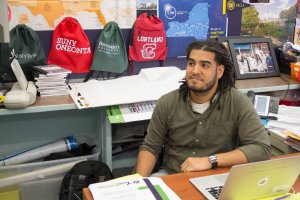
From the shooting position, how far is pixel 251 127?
1785mm

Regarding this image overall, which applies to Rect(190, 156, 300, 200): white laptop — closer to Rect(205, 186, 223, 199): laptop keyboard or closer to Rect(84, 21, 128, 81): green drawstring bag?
Rect(205, 186, 223, 199): laptop keyboard

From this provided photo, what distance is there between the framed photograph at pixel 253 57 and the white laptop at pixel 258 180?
167cm

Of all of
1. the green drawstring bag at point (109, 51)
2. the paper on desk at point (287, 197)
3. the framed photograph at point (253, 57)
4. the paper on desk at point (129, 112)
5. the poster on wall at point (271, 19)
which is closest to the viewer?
the paper on desk at point (287, 197)

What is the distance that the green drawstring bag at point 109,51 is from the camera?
2.69 metres

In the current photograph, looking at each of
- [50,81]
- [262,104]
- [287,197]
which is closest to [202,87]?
[287,197]

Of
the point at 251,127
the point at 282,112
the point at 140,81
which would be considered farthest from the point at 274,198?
the point at 140,81

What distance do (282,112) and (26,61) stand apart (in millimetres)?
1837

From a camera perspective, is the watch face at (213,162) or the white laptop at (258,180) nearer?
the white laptop at (258,180)

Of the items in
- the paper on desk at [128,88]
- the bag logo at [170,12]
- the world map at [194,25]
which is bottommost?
the paper on desk at [128,88]

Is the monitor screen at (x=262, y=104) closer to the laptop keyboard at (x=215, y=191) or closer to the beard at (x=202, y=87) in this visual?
the beard at (x=202, y=87)

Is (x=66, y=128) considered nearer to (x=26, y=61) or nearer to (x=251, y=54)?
(x=26, y=61)

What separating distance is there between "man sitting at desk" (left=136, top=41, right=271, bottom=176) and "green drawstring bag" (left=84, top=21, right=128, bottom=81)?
2.91 ft

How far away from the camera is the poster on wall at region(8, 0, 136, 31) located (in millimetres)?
2488

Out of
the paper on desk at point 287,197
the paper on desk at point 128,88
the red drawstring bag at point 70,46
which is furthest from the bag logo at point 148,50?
the paper on desk at point 287,197
